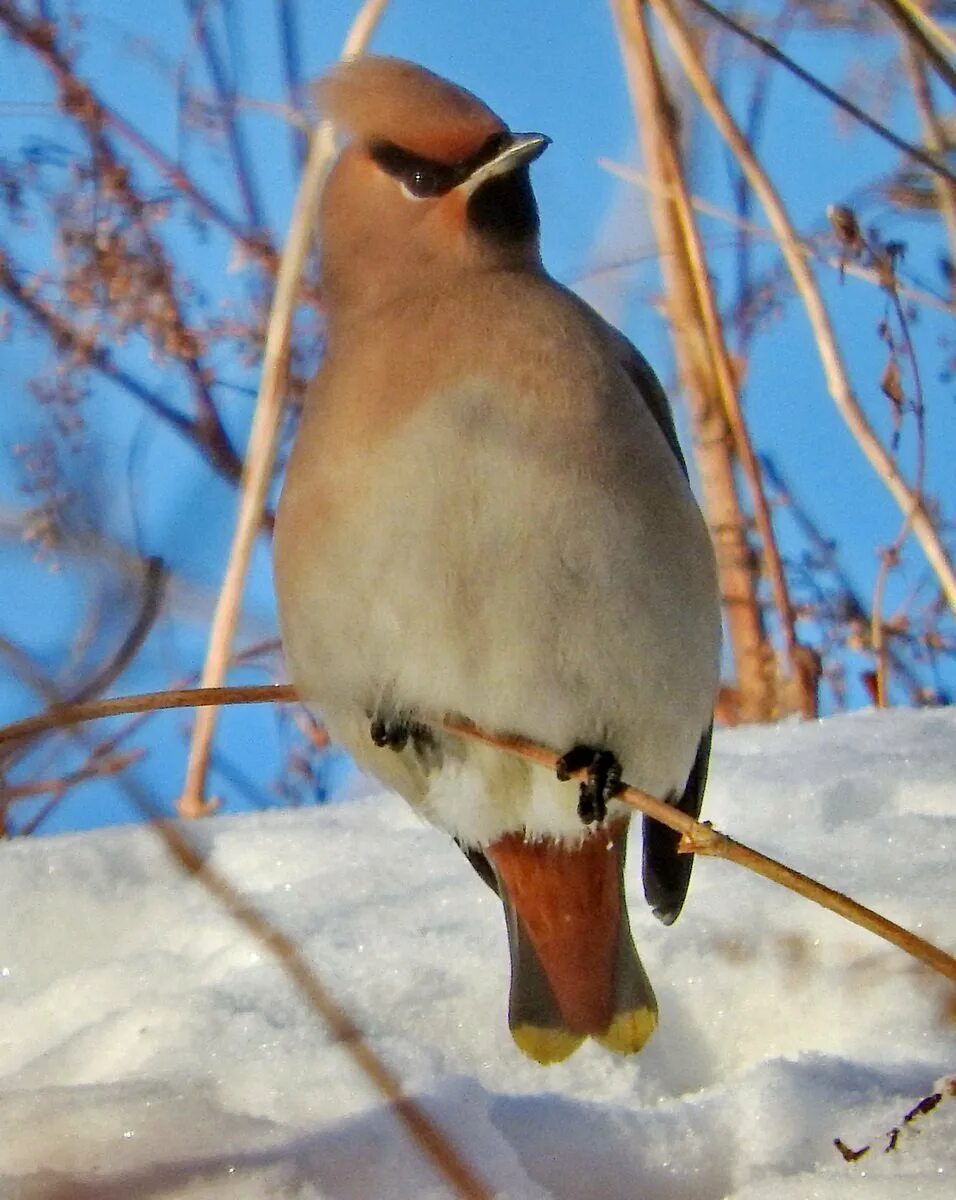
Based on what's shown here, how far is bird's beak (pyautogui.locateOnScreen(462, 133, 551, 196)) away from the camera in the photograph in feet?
3.83

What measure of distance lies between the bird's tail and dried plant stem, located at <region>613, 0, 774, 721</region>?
2.18 feet

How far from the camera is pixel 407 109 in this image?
49.3 inches

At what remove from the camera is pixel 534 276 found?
4.14 ft

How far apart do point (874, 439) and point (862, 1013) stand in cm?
70

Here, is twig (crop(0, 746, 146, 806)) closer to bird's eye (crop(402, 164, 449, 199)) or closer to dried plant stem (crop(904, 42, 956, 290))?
bird's eye (crop(402, 164, 449, 199))

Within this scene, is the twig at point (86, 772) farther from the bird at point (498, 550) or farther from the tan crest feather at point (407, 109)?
the tan crest feather at point (407, 109)

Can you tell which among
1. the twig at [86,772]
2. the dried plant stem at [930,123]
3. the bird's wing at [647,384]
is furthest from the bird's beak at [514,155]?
the dried plant stem at [930,123]

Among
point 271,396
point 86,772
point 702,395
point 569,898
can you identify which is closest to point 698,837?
point 86,772

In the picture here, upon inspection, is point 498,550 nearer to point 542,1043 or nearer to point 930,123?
point 542,1043

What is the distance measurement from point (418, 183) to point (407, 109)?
64 mm

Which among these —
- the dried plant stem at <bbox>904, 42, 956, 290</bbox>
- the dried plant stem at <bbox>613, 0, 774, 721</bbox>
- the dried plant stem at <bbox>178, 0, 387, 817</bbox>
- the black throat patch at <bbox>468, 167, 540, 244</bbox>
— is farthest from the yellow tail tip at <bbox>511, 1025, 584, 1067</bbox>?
the dried plant stem at <bbox>904, 42, 956, 290</bbox>

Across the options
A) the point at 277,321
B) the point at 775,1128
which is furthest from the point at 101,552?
the point at 277,321

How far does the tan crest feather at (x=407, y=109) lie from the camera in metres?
1.22

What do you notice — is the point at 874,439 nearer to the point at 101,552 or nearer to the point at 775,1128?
the point at 775,1128
